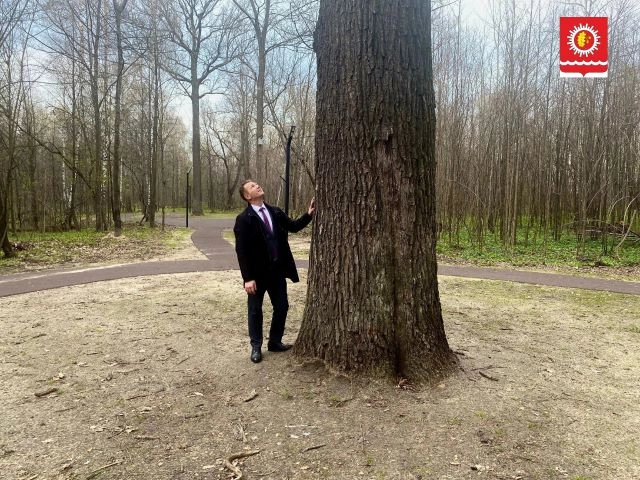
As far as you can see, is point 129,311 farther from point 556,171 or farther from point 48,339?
point 556,171

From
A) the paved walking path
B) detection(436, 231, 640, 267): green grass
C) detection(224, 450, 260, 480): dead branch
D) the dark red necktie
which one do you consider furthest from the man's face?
detection(436, 231, 640, 267): green grass

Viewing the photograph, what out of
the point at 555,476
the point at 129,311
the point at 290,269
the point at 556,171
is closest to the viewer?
the point at 555,476

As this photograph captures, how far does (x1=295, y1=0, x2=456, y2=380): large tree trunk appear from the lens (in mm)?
3057

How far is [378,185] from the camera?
10.1ft

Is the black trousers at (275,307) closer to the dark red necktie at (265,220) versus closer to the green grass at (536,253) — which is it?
the dark red necktie at (265,220)

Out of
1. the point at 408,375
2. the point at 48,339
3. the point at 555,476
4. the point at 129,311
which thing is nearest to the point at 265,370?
the point at 408,375

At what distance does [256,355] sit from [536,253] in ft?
32.4

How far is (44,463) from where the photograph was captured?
238 centimetres

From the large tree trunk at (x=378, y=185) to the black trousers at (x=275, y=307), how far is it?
697 mm

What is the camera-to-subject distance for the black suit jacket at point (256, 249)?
366 cm

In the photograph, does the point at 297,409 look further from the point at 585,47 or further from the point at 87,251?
the point at 585,47

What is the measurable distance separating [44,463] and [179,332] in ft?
7.58

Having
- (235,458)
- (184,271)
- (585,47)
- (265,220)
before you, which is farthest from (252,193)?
(585,47)

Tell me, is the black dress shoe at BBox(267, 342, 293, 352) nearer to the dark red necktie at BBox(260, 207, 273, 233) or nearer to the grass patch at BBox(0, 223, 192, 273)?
the dark red necktie at BBox(260, 207, 273, 233)
